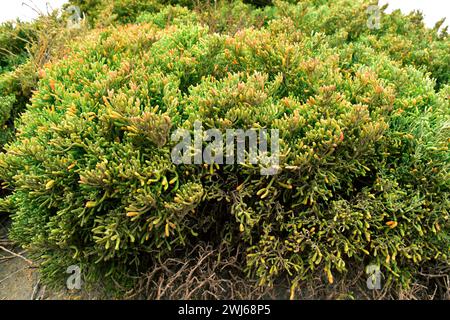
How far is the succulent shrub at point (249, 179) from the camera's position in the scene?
3.15 metres

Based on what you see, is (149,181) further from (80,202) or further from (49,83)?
(49,83)

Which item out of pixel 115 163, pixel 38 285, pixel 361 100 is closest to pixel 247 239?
pixel 115 163

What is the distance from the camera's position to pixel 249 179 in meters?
3.33

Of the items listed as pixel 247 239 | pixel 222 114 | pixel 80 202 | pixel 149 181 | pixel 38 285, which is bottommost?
pixel 38 285

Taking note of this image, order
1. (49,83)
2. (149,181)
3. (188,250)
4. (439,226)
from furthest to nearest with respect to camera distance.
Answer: (49,83), (188,250), (439,226), (149,181)

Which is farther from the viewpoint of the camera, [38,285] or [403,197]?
[38,285]

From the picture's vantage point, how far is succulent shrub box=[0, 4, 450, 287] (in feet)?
10.3

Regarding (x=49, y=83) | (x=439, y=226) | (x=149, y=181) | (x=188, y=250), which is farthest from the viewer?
(x=49, y=83)
